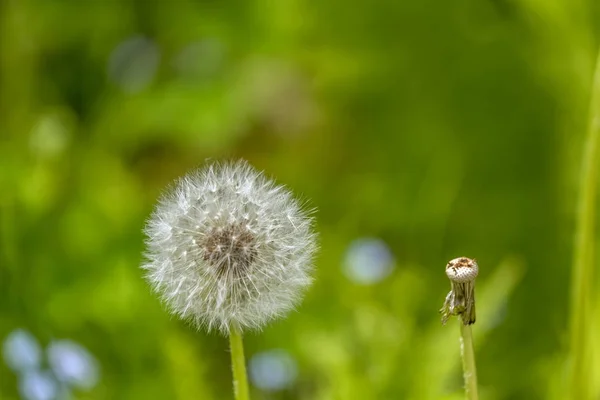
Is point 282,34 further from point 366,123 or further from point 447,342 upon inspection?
point 447,342

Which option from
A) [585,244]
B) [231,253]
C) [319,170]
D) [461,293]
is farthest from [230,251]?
[319,170]

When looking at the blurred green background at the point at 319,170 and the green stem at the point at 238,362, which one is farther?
the blurred green background at the point at 319,170

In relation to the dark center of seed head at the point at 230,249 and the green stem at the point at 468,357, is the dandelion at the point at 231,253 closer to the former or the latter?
the dark center of seed head at the point at 230,249

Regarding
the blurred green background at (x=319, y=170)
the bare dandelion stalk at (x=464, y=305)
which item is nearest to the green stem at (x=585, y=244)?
the blurred green background at (x=319, y=170)

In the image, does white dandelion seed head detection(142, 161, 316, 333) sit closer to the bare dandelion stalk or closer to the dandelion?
the dandelion

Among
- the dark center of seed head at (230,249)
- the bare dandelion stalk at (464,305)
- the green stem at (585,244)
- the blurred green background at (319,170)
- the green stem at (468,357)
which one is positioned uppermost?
the blurred green background at (319,170)

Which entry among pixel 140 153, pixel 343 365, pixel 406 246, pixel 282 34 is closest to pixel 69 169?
pixel 140 153

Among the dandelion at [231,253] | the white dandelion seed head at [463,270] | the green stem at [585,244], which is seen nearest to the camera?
the white dandelion seed head at [463,270]
